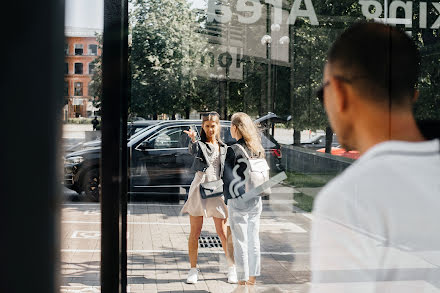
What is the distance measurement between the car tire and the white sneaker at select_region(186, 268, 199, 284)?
6.35ft

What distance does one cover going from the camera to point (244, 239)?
181 inches

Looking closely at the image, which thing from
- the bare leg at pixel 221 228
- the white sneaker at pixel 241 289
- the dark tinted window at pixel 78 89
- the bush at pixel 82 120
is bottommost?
the white sneaker at pixel 241 289

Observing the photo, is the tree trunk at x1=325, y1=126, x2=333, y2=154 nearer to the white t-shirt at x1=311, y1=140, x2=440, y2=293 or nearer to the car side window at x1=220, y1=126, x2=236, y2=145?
the car side window at x1=220, y1=126, x2=236, y2=145

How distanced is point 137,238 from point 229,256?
4.21ft

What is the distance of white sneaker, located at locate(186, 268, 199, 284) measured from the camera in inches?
179

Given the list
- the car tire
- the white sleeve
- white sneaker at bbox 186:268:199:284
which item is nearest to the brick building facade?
the car tire

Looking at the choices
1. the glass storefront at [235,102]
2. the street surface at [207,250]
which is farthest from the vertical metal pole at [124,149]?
the street surface at [207,250]

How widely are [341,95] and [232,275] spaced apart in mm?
3535

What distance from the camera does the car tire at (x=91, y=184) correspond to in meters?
2.62

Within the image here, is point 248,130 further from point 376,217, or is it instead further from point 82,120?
point 376,217

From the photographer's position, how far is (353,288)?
1221 mm

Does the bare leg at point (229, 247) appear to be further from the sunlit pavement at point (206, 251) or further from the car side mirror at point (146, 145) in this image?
the car side mirror at point (146, 145)

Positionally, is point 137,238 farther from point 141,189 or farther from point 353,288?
point 353,288

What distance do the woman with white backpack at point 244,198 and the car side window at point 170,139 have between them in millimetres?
413
